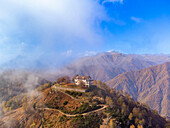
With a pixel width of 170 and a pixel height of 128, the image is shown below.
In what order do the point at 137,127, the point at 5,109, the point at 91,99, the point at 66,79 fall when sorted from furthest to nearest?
the point at 5,109 → the point at 66,79 → the point at 91,99 → the point at 137,127

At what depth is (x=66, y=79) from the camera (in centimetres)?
13188

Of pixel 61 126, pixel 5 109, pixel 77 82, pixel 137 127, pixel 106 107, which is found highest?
pixel 77 82

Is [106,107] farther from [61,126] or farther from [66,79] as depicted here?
[66,79]

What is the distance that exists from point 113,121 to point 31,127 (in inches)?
2494

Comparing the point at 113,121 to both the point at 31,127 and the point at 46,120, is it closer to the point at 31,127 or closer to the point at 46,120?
the point at 46,120

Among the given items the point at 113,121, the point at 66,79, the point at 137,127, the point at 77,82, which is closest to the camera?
the point at 113,121

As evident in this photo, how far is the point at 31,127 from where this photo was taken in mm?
87938

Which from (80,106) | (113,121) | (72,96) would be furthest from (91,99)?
(113,121)

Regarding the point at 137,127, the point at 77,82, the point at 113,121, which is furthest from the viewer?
the point at 77,82

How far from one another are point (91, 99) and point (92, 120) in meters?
19.3

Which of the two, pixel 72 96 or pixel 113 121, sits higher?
pixel 72 96

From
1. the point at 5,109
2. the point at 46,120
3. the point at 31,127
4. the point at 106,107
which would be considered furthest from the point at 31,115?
the point at 5,109

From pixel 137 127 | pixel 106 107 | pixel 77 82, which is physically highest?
pixel 77 82

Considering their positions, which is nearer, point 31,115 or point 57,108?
point 57,108
